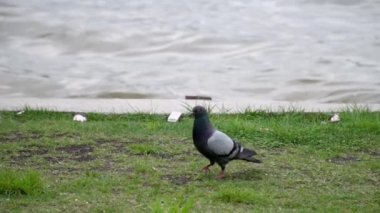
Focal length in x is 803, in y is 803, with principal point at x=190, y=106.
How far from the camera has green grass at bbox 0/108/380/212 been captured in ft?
16.7

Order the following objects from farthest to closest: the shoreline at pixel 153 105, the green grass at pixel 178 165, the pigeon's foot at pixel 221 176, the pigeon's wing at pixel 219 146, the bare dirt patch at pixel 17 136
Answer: the shoreline at pixel 153 105 < the bare dirt patch at pixel 17 136 < the pigeon's foot at pixel 221 176 < the pigeon's wing at pixel 219 146 < the green grass at pixel 178 165

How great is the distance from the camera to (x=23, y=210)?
4875 mm

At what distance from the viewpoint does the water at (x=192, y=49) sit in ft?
28.3

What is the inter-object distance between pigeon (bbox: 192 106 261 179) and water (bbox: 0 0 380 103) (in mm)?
2799

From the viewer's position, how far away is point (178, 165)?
5.93 meters

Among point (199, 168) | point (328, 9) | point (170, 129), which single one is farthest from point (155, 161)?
point (328, 9)

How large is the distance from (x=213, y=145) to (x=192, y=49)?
483 cm

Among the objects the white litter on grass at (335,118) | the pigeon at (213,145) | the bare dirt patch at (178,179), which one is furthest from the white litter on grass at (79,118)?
the white litter on grass at (335,118)

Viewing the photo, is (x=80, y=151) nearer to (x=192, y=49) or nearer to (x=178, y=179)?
(x=178, y=179)

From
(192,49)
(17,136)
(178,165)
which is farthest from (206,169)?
(192,49)

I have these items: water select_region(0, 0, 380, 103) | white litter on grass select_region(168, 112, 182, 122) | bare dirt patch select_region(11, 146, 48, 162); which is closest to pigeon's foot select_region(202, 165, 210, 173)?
bare dirt patch select_region(11, 146, 48, 162)

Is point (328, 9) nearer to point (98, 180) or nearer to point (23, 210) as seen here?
point (98, 180)

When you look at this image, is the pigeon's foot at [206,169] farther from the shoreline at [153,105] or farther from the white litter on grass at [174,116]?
the shoreline at [153,105]

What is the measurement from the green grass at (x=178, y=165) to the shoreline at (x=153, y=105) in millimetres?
192
